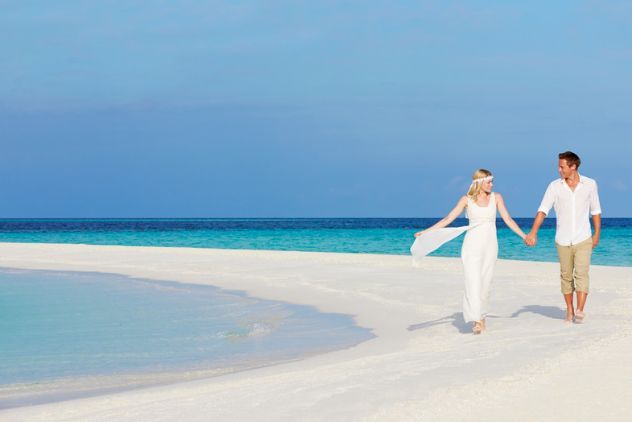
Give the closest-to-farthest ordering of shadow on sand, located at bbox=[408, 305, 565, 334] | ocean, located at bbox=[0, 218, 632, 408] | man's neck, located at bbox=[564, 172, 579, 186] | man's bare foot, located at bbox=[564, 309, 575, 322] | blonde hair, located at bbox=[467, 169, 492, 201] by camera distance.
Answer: ocean, located at bbox=[0, 218, 632, 408] → blonde hair, located at bbox=[467, 169, 492, 201] → man's neck, located at bbox=[564, 172, 579, 186] → man's bare foot, located at bbox=[564, 309, 575, 322] → shadow on sand, located at bbox=[408, 305, 565, 334]

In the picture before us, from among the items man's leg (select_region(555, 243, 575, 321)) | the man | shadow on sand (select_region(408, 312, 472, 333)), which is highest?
the man

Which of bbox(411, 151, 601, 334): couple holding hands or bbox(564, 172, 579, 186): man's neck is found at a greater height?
bbox(564, 172, 579, 186): man's neck

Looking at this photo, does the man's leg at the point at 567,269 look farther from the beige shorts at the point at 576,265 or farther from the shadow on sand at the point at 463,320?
the shadow on sand at the point at 463,320

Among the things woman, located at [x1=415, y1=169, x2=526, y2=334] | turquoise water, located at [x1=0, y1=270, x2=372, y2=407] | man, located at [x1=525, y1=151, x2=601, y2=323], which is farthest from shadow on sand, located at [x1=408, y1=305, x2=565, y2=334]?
man, located at [x1=525, y1=151, x2=601, y2=323]

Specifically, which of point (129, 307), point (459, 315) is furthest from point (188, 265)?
point (459, 315)

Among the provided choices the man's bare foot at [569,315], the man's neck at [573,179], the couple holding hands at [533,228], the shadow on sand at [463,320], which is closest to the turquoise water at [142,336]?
the shadow on sand at [463,320]

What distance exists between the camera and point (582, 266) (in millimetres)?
10016

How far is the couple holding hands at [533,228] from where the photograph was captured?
965 centimetres

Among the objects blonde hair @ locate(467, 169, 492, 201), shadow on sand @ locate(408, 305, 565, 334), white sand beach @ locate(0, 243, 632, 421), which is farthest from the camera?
shadow on sand @ locate(408, 305, 565, 334)

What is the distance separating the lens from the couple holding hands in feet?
31.7

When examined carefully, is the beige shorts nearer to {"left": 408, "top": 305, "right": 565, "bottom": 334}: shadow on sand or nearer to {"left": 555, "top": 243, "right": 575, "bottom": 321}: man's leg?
{"left": 555, "top": 243, "right": 575, "bottom": 321}: man's leg

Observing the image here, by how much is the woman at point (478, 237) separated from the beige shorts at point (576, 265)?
76cm

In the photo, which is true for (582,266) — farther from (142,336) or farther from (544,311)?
(142,336)

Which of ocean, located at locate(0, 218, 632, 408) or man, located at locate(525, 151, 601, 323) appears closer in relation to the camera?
ocean, located at locate(0, 218, 632, 408)
